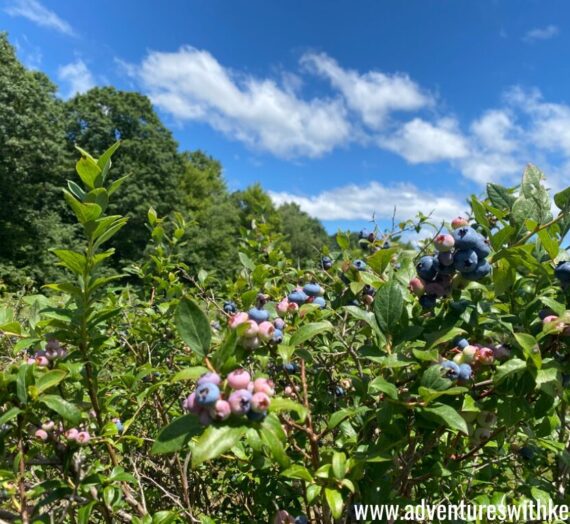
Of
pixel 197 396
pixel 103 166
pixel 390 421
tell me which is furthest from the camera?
pixel 103 166

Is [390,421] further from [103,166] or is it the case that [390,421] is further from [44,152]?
[44,152]

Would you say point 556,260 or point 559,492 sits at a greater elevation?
point 556,260

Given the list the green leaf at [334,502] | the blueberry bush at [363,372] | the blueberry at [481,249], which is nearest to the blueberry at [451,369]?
the blueberry bush at [363,372]

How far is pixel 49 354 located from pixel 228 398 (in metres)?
0.69

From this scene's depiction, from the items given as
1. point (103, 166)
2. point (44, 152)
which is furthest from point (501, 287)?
point (44, 152)

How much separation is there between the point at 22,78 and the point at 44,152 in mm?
3537

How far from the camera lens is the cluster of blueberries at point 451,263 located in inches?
40.2

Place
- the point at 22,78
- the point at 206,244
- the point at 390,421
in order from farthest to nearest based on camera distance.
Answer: the point at 206,244 → the point at 22,78 → the point at 390,421

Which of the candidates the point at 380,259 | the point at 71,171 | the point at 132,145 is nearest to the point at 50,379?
the point at 380,259

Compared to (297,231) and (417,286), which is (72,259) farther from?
(297,231)

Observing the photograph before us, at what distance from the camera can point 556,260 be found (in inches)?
44.4

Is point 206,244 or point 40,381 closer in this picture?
point 40,381

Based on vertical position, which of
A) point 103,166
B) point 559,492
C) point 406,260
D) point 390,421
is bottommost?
point 559,492

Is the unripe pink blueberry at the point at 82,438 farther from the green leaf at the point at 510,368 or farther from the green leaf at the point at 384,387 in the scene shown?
the green leaf at the point at 510,368
